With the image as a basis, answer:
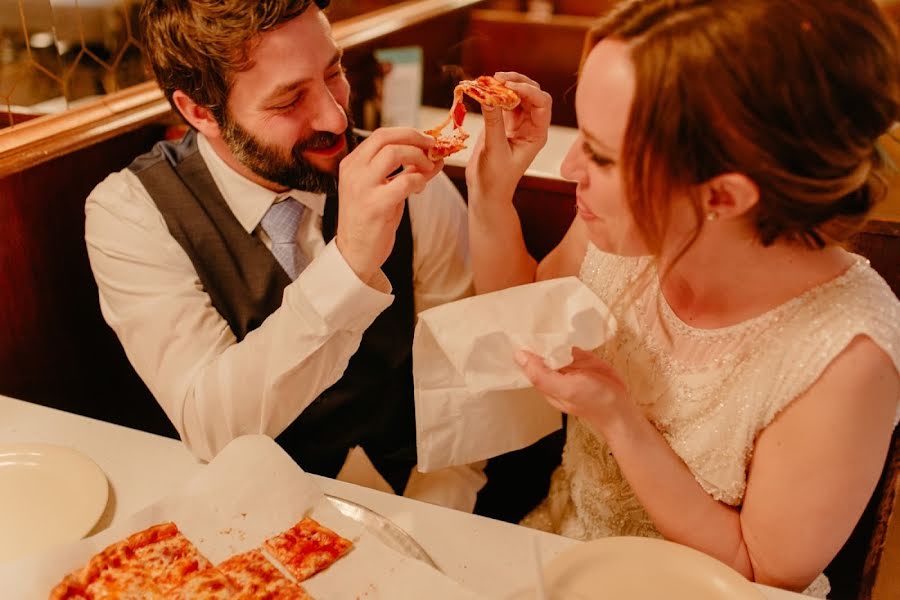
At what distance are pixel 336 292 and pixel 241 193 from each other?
0.48m

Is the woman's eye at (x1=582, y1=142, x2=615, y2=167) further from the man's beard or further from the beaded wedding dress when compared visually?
the man's beard

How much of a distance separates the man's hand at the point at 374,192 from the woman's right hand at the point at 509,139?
279 millimetres

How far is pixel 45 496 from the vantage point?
56.3 inches

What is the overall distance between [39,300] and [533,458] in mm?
1406

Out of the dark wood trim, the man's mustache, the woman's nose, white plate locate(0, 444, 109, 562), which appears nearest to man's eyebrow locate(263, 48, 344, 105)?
the man's mustache

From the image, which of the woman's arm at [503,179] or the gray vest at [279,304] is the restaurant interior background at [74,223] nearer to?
the woman's arm at [503,179]

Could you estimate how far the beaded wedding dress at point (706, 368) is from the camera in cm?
131

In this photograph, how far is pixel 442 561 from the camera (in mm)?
1298

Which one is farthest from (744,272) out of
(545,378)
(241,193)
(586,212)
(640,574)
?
(241,193)

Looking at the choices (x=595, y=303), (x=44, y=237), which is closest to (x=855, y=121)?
(x=595, y=303)

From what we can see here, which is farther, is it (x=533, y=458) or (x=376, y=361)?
(x=533, y=458)

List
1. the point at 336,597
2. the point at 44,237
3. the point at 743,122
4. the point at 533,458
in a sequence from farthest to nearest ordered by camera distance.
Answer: the point at 533,458 → the point at 44,237 → the point at 336,597 → the point at 743,122

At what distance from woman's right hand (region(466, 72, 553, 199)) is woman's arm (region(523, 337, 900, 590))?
57 cm

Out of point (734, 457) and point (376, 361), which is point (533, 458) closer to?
point (376, 361)
